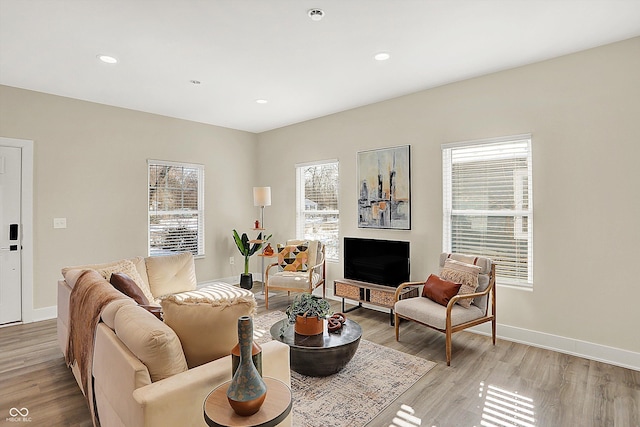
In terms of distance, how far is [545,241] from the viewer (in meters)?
3.42

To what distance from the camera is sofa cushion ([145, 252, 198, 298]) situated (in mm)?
3699

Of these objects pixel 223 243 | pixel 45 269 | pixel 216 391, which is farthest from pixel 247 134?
pixel 216 391

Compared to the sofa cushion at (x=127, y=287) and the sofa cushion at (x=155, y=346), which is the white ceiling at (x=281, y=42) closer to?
the sofa cushion at (x=127, y=287)

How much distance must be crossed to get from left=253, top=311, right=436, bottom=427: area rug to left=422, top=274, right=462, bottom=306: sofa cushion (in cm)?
60

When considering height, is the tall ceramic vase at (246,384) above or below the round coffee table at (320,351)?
above

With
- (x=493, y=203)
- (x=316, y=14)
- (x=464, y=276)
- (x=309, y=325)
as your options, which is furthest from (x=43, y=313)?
(x=493, y=203)

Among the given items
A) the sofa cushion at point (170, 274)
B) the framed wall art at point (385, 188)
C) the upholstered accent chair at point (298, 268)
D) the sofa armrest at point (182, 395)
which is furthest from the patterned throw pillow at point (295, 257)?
the sofa armrest at point (182, 395)

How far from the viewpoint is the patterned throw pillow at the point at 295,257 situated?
5082 mm

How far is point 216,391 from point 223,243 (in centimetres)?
473

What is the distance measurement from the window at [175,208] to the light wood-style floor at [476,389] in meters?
2.08

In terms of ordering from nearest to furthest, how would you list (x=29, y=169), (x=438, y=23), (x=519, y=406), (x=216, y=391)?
(x=216, y=391)
(x=519, y=406)
(x=438, y=23)
(x=29, y=169)

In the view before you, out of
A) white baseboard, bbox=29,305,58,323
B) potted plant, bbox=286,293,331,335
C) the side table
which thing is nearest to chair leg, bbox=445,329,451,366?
potted plant, bbox=286,293,331,335

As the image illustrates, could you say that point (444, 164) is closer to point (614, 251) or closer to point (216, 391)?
point (614, 251)

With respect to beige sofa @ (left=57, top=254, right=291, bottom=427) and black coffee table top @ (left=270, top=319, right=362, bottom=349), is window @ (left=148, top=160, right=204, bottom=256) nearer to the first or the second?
black coffee table top @ (left=270, top=319, right=362, bottom=349)
